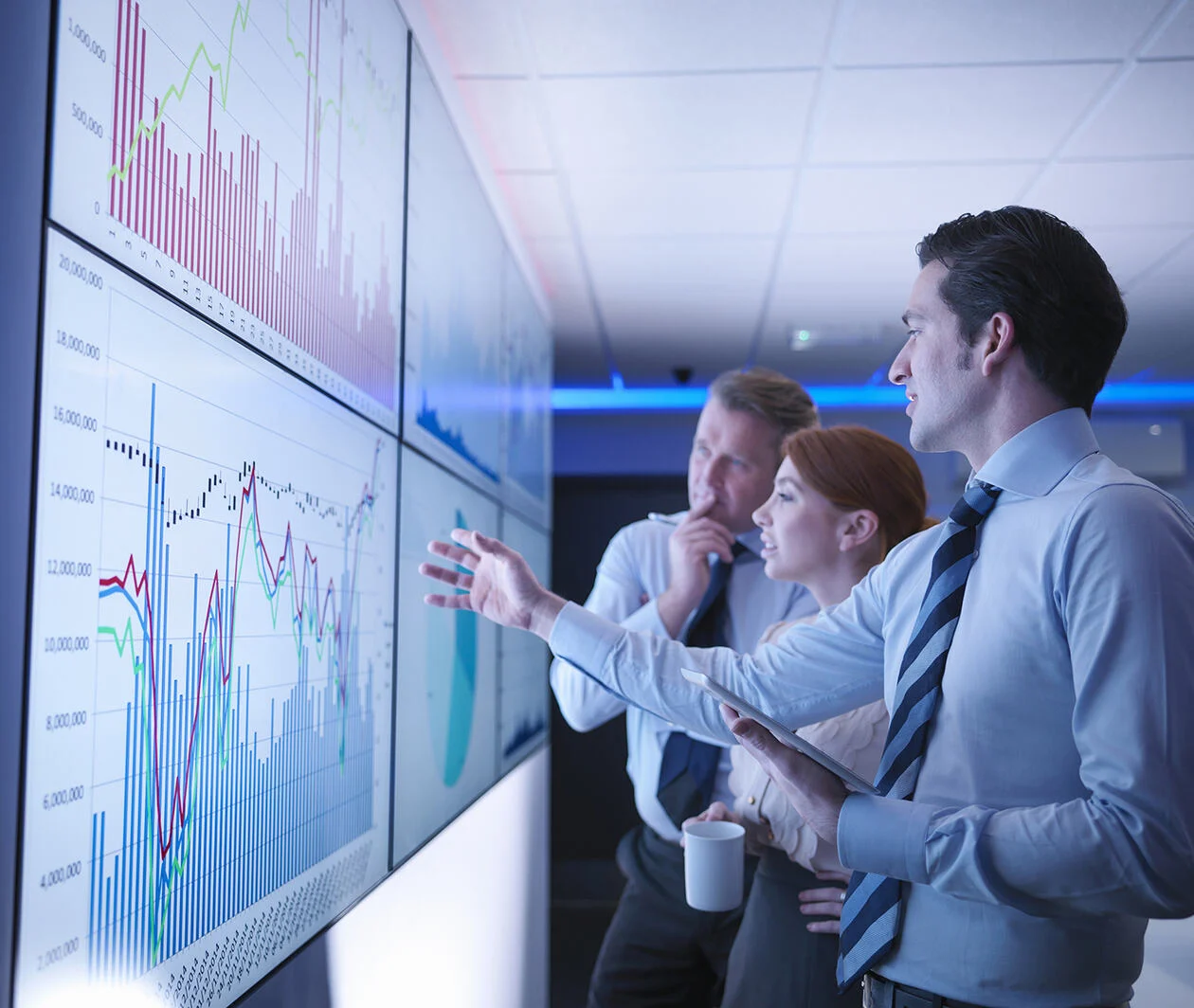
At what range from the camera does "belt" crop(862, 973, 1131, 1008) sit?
3.43 ft

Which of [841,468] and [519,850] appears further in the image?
[519,850]

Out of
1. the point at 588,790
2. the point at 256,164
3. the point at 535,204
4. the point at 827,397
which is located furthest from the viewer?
the point at 827,397

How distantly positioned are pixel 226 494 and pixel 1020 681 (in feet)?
2.83

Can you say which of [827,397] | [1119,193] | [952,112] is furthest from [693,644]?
[827,397]

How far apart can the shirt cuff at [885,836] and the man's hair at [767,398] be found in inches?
49.7

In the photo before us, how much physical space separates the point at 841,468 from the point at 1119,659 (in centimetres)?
85

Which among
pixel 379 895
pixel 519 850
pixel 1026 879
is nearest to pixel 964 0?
pixel 1026 879

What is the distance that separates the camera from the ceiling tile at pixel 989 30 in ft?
6.70

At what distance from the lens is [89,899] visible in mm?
859

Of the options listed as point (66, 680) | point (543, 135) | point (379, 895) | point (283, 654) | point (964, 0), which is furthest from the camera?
point (543, 135)

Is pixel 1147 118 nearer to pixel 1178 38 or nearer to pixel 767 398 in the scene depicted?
pixel 1178 38

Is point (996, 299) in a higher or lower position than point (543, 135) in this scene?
lower

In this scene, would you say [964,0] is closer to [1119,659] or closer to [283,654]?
[1119,659]

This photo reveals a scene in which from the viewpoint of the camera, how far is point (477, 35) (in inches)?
85.7
